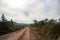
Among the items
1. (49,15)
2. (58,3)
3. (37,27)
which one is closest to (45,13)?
(49,15)

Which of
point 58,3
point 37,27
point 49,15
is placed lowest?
point 37,27

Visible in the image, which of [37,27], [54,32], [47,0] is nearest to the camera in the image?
[54,32]

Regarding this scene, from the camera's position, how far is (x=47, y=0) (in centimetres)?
954

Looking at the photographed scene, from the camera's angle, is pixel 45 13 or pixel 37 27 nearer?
pixel 45 13

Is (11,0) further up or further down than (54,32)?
further up

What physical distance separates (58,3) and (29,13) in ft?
5.71

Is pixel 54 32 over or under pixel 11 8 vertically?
under

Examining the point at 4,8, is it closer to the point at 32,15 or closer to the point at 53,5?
the point at 32,15

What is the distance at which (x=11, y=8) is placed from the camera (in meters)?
9.16

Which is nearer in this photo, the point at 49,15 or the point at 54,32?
the point at 54,32

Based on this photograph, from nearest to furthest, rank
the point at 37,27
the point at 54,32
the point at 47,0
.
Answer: the point at 54,32 < the point at 47,0 < the point at 37,27

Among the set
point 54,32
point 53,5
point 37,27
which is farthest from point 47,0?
point 37,27

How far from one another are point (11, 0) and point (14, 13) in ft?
2.24

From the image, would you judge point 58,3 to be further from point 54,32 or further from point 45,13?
point 54,32
